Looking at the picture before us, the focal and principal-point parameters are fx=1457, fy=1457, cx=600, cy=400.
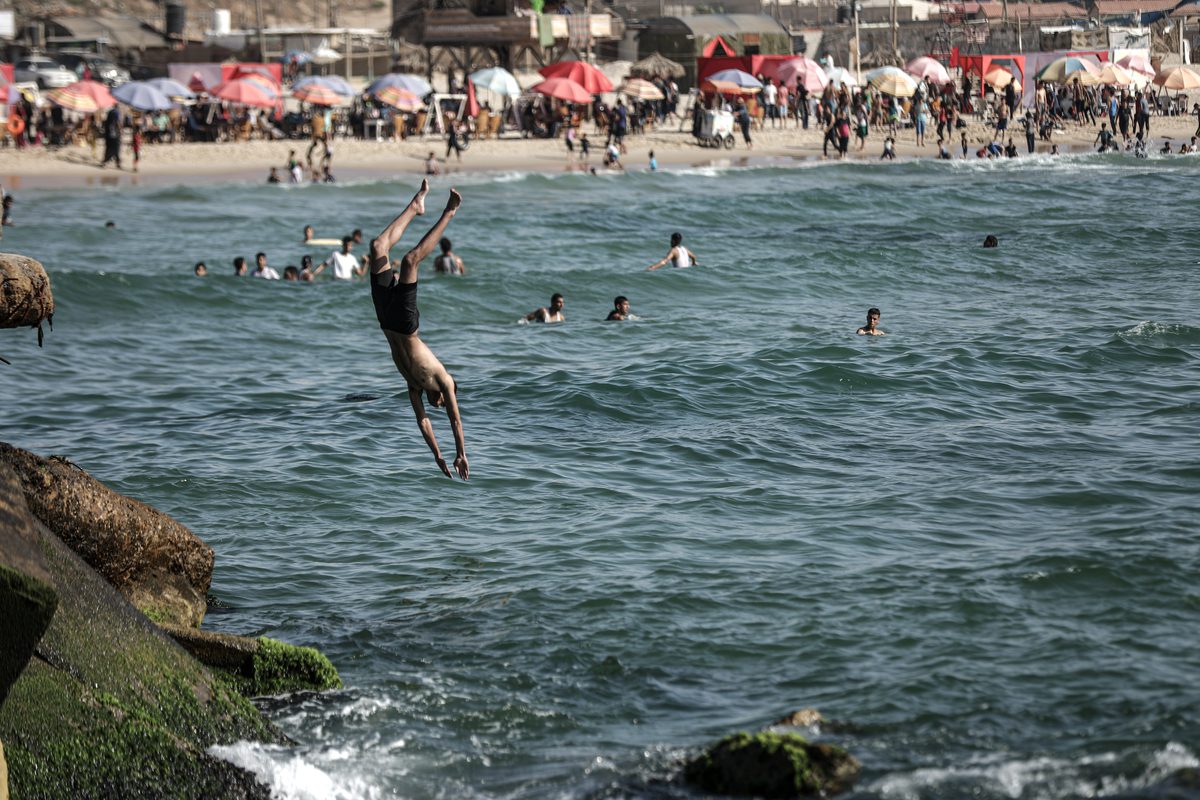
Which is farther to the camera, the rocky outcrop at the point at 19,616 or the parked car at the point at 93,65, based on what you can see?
the parked car at the point at 93,65

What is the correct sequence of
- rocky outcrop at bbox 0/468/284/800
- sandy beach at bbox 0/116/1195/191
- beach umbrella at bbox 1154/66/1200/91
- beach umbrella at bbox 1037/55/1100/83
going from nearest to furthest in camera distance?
1. rocky outcrop at bbox 0/468/284/800
2. sandy beach at bbox 0/116/1195/191
3. beach umbrella at bbox 1037/55/1100/83
4. beach umbrella at bbox 1154/66/1200/91

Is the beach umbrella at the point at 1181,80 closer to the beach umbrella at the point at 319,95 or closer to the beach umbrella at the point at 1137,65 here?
the beach umbrella at the point at 1137,65

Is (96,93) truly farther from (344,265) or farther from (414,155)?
(344,265)

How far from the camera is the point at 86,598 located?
28.6 ft

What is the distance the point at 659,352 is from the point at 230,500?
8.86 m

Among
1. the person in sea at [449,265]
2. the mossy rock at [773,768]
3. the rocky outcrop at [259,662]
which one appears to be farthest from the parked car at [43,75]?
the mossy rock at [773,768]

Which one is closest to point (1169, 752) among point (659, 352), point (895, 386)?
point (895, 386)

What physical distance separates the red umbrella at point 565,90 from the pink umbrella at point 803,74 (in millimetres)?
9389

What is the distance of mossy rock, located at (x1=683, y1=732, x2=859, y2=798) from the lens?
8.48 m

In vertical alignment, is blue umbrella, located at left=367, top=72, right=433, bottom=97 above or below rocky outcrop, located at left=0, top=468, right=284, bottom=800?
above

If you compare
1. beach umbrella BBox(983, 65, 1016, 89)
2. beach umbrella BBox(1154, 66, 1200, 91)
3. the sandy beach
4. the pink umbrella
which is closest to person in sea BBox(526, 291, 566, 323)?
the sandy beach

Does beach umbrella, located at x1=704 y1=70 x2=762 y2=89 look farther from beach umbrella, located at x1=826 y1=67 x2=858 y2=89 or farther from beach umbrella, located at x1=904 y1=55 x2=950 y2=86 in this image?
beach umbrella, located at x1=904 y1=55 x2=950 y2=86

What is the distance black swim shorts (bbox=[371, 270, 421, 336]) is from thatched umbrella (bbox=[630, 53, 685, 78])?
49.5 metres

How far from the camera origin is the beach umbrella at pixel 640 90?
50.8 m
